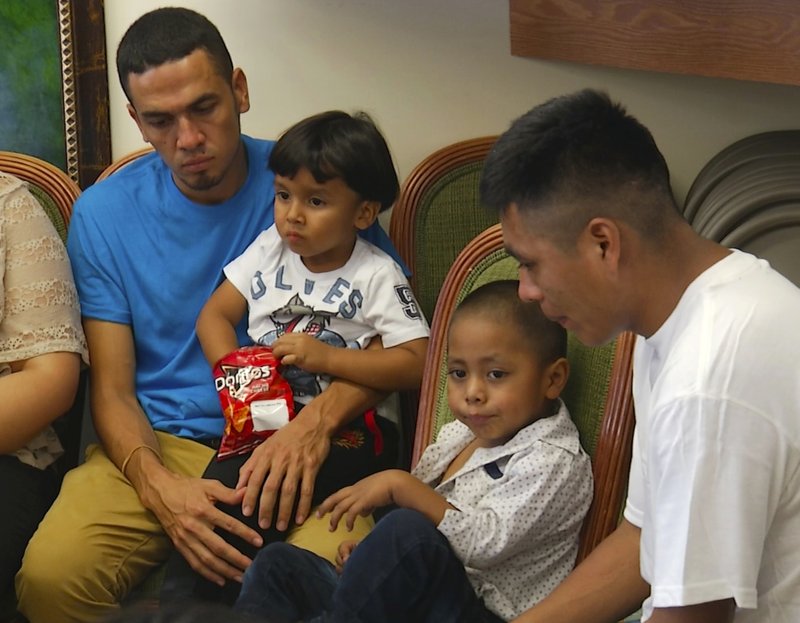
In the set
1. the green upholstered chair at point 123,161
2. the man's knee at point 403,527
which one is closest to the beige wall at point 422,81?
the green upholstered chair at point 123,161

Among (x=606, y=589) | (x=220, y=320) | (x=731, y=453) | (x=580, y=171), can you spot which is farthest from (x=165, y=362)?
(x=731, y=453)

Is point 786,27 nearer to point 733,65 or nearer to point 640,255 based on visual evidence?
point 733,65

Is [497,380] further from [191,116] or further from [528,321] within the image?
[191,116]

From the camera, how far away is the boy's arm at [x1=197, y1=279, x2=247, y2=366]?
6.72 feet

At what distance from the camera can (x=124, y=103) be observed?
8.61ft

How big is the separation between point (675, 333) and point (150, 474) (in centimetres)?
108

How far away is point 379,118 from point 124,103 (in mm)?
604

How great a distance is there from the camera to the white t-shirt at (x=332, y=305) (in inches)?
79.0

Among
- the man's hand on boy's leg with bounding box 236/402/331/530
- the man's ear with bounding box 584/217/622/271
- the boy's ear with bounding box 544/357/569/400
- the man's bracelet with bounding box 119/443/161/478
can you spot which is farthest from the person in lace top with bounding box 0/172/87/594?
the man's ear with bounding box 584/217/622/271

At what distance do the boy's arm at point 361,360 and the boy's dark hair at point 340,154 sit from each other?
29 centimetres

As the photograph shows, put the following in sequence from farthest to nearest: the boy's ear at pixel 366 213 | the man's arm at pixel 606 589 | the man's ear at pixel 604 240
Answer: the boy's ear at pixel 366 213, the man's arm at pixel 606 589, the man's ear at pixel 604 240

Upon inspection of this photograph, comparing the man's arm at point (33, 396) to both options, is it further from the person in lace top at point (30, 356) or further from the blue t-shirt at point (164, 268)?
the blue t-shirt at point (164, 268)

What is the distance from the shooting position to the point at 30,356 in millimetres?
2000

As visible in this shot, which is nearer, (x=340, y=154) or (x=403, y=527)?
(x=403, y=527)
